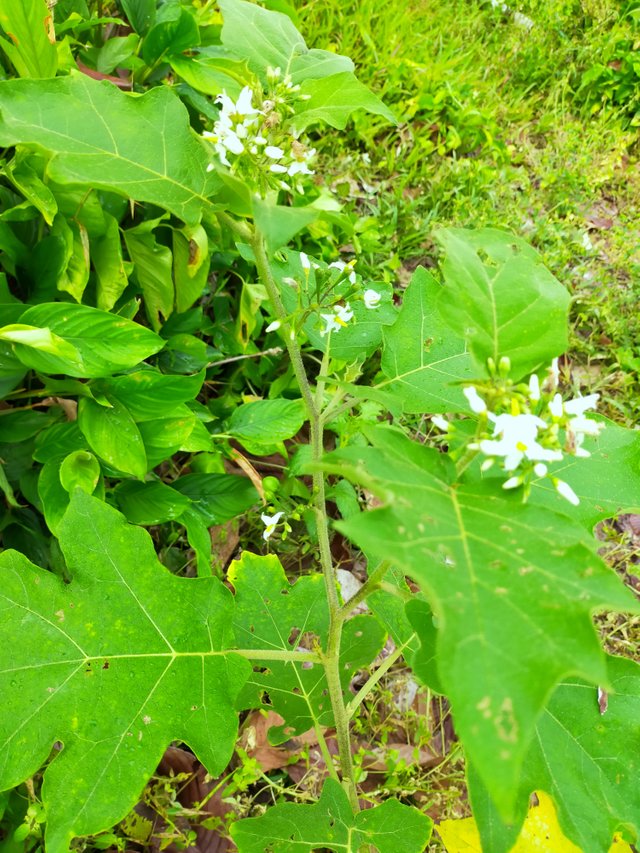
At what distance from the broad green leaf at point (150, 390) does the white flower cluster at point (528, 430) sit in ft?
3.04

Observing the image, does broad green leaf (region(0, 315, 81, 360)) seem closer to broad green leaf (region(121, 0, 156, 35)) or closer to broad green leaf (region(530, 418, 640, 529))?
broad green leaf (region(530, 418, 640, 529))

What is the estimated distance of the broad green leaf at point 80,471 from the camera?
4.80 feet

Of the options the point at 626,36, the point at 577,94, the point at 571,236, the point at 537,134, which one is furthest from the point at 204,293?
the point at 626,36

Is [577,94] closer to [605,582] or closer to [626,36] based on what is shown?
[626,36]

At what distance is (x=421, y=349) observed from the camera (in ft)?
3.69

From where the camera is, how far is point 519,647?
0.53 meters

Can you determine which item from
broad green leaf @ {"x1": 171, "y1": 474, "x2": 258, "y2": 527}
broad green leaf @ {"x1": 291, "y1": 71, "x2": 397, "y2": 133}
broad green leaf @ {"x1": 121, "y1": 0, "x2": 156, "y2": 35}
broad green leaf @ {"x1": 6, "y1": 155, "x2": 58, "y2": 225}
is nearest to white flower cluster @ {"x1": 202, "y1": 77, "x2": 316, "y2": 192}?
broad green leaf @ {"x1": 291, "y1": 71, "x2": 397, "y2": 133}

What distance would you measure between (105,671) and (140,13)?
1.89 meters

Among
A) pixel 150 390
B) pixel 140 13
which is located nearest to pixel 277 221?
pixel 150 390

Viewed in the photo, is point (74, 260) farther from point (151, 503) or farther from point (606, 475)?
point (606, 475)

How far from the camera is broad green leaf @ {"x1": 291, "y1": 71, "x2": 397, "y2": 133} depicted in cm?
95

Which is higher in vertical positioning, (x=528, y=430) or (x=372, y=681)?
(x=528, y=430)

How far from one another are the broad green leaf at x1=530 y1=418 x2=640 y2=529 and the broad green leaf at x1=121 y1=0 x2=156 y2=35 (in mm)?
1847

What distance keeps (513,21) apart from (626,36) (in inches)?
28.7
